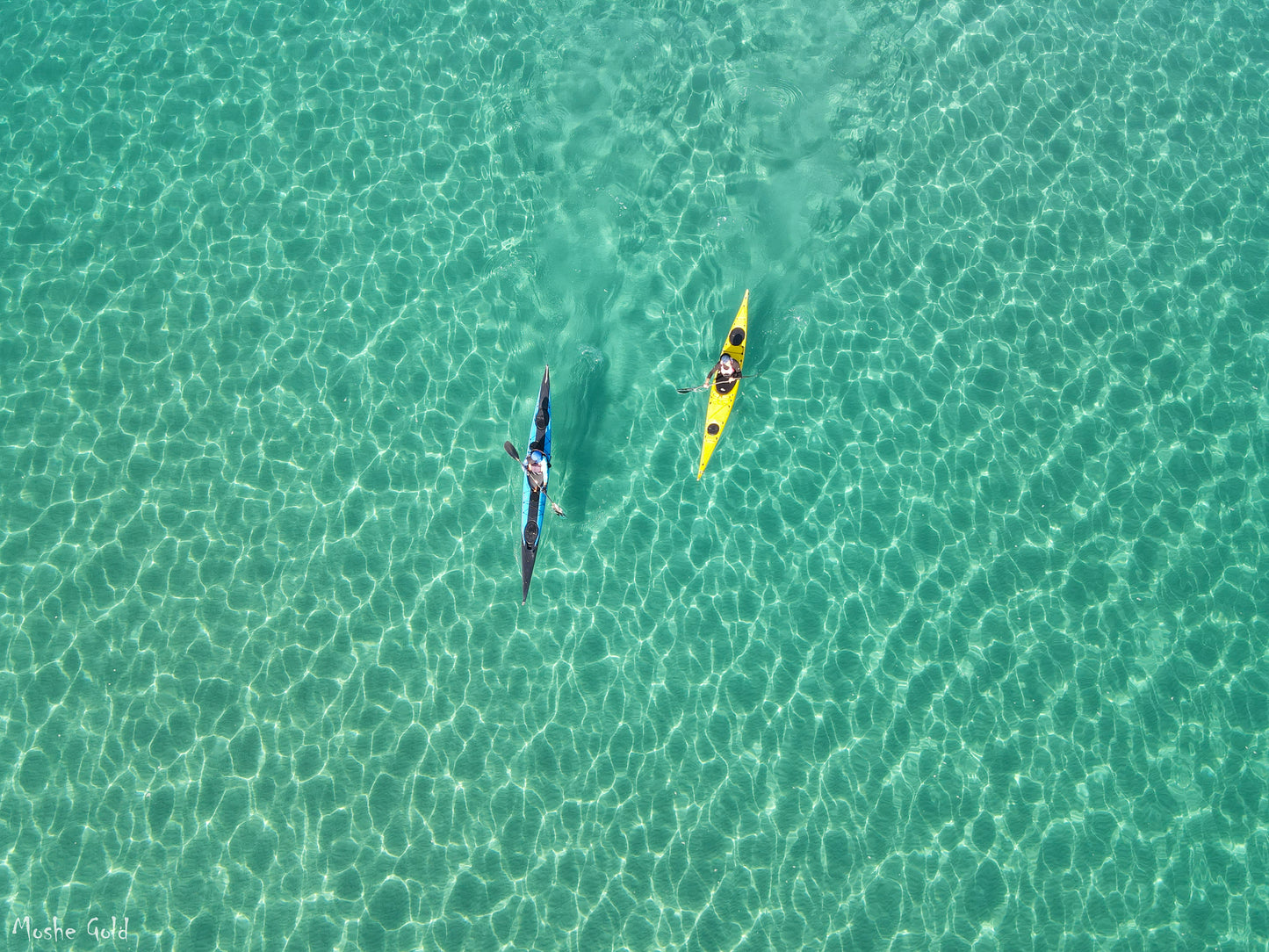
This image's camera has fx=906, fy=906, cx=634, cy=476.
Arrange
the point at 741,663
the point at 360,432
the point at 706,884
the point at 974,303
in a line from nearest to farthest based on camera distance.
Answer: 1. the point at 706,884
2. the point at 741,663
3. the point at 360,432
4. the point at 974,303

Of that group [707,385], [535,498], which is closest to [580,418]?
[535,498]

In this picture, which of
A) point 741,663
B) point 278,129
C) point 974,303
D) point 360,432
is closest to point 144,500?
point 360,432

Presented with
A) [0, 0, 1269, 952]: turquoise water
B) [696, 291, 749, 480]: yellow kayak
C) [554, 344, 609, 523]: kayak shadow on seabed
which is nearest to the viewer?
[0, 0, 1269, 952]: turquoise water

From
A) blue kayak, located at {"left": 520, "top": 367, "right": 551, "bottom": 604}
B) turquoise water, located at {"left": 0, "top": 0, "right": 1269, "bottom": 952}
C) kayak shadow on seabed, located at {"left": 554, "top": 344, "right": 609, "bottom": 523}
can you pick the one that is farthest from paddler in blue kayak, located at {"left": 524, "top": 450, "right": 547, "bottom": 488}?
turquoise water, located at {"left": 0, "top": 0, "right": 1269, "bottom": 952}

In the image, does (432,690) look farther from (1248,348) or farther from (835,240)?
(1248,348)

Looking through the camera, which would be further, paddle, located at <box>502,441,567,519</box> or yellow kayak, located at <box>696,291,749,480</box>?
yellow kayak, located at <box>696,291,749,480</box>

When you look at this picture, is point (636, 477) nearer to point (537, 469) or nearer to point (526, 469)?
point (537, 469)

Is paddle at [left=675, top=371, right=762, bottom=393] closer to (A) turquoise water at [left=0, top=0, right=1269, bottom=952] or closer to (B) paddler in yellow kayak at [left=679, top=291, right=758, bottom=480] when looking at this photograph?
(B) paddler in yellow kayak at [left=679, top=291, right=758, bottom=480]
